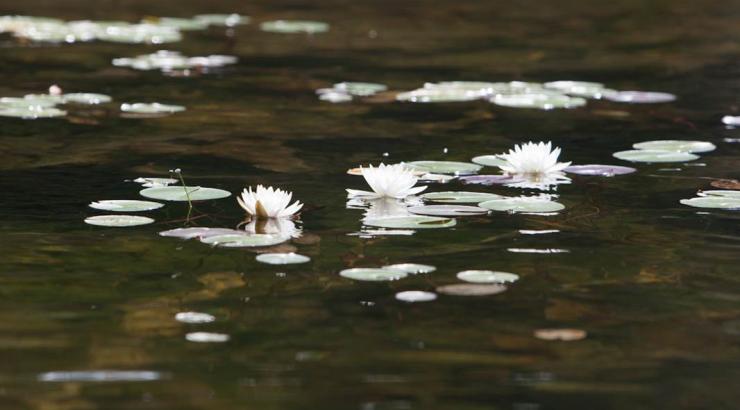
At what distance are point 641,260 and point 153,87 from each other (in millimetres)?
2776

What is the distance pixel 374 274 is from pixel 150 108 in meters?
2.19

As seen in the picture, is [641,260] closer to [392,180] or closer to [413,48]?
[392,180]

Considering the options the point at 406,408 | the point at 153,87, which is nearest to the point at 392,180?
the point at 406,408

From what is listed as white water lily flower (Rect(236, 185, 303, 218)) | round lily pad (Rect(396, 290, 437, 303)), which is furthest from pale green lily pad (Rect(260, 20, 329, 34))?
round lily pad (Rect(396, 290, 437, 303))

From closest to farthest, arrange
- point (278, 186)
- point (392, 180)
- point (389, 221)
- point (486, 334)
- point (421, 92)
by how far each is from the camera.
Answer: point (486, 334)
point (389, 221)
point (392, 180)
point (278, 186)
point (421, 92)

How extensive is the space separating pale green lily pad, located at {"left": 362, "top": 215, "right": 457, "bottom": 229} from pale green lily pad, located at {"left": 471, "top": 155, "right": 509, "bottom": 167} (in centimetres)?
68

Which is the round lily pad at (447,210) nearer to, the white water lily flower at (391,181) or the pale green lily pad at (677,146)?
the white water lily flower at (391,181)

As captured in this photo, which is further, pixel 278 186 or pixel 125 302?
pixel 278 186

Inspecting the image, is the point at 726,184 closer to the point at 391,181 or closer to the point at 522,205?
the point at 522,205

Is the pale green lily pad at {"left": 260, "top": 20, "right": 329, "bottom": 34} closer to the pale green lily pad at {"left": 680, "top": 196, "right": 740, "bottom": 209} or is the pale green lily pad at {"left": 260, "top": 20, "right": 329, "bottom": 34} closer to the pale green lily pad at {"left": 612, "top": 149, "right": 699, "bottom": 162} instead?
the pale green lily pad at {"left": 612, "top": 149, "right": 699, "bottom": 162}

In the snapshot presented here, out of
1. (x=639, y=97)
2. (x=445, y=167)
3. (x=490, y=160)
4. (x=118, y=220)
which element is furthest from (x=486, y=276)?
(x=639, y=97)

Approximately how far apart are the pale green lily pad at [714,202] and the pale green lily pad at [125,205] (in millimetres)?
1228

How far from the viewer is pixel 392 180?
3.05m

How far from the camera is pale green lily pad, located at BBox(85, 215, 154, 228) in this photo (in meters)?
2.83
